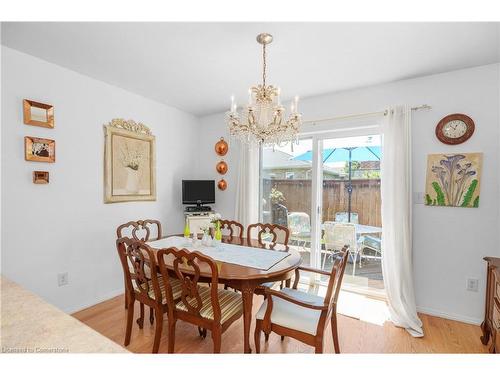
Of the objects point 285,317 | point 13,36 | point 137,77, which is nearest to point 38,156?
point 13,36

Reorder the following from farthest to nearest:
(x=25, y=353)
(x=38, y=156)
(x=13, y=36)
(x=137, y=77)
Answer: (x=137, y=77)
(x=38, y=156)
(x=13, y=36)
(x=25, y=353)

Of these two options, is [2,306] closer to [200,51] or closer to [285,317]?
[285,317]

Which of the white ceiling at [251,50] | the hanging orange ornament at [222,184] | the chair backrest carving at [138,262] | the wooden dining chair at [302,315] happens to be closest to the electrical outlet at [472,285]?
the wooden dining chair at [302,315]

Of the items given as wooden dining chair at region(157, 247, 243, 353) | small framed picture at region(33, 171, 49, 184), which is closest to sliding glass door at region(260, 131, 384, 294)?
wooden dining chair at region(157, 247, 243, 353)

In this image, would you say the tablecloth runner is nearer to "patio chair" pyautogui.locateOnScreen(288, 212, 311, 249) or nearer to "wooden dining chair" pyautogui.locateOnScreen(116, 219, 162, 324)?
"wooden dining chair" pyautogui.locateOnScreen(116, 219, 162, 324)

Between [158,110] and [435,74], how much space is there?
3352 mm

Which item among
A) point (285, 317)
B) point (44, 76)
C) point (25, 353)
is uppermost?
point (44, 76)

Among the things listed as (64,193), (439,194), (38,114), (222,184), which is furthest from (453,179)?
(38,114)

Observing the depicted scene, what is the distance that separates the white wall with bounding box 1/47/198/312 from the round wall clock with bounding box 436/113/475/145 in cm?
347

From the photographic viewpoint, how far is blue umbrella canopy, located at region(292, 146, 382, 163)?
2902 mm

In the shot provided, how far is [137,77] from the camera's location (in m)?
2.61

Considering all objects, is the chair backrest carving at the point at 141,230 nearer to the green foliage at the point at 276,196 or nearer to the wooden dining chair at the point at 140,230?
the wooden dining chair at the point at 140,230

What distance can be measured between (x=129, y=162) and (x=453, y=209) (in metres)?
3.65

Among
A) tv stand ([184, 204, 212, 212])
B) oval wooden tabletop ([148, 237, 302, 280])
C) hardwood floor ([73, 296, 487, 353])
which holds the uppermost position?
tv stand ([184, 204, 212, 212])
